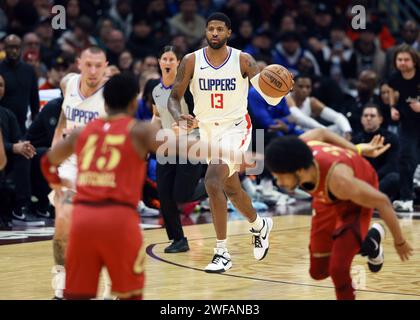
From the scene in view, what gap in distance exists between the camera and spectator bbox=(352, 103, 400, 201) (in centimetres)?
1404

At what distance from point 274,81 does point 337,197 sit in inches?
120

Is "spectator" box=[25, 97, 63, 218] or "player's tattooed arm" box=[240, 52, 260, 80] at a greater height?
"player's tattooed arm" box=[240, 52, 260, 80]

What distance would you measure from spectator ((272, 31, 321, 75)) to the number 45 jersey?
39.6ft

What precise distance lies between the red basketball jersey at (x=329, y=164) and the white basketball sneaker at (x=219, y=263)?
93.2 inches

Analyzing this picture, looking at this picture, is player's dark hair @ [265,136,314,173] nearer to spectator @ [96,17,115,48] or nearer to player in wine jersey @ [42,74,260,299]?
player in wine jersey @ [42,74,260,299]

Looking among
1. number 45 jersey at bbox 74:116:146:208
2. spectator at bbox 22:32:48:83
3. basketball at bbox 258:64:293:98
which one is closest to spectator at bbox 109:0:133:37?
spectator at bbox 22:32:48:83

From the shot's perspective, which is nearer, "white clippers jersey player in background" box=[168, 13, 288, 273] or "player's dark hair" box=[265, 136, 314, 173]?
"player's dark hair" box=[265, 136, 314, 173]

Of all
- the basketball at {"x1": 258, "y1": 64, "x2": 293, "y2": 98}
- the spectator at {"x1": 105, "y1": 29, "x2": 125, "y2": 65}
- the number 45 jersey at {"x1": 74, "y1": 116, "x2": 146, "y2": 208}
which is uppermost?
the spectator at {"x1": 105, "y1": 29, "x2": 125, "y2": 65}

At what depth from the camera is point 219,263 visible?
9047mm

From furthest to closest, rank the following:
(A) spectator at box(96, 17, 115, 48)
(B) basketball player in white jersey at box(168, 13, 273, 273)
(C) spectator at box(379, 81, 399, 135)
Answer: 1. (A) spectator at box(96, 17, 115, 48)
2. (C) spectator at box(379, 81, 399, 135)
3. (B) basketball player in white jersey at box(168, 13, 273, 273)

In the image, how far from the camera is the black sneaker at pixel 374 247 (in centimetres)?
665

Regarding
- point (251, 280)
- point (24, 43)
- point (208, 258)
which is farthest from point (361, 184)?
point (24, 43)
